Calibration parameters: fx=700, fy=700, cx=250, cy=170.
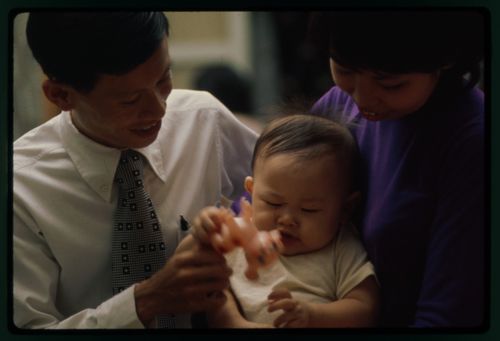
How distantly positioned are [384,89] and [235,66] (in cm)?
25

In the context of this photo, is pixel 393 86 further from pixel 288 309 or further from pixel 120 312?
pixel 120 312

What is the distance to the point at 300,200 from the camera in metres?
1.07

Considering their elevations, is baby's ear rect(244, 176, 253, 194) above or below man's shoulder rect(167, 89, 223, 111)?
below

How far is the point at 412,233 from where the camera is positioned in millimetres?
1093

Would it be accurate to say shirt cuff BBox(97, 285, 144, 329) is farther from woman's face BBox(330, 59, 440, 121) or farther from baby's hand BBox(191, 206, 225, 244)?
woman's face BBox(330, 59, 440, 121)

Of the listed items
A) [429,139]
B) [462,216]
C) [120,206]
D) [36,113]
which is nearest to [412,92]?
[429,139]

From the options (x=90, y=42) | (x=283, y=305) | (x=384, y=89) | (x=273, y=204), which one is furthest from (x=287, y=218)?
(x=90, y=42)

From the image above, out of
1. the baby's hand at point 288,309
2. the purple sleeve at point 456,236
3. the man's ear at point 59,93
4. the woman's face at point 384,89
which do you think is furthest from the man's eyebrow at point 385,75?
the man's ear at point 59,93

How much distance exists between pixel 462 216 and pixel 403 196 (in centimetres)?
10

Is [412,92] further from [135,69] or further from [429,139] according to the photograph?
[135,69]

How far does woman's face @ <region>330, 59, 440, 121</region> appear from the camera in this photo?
1069mm

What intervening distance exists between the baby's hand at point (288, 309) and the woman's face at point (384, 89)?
31 cm

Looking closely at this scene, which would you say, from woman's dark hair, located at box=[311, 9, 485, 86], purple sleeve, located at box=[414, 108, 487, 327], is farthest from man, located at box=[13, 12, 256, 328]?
purple sleeve, located at box=[414, 108, 487, 327]

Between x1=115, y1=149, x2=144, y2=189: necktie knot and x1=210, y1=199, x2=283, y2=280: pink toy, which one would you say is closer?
x1=210, y1=199, x2=283, y2=280: pink toy
